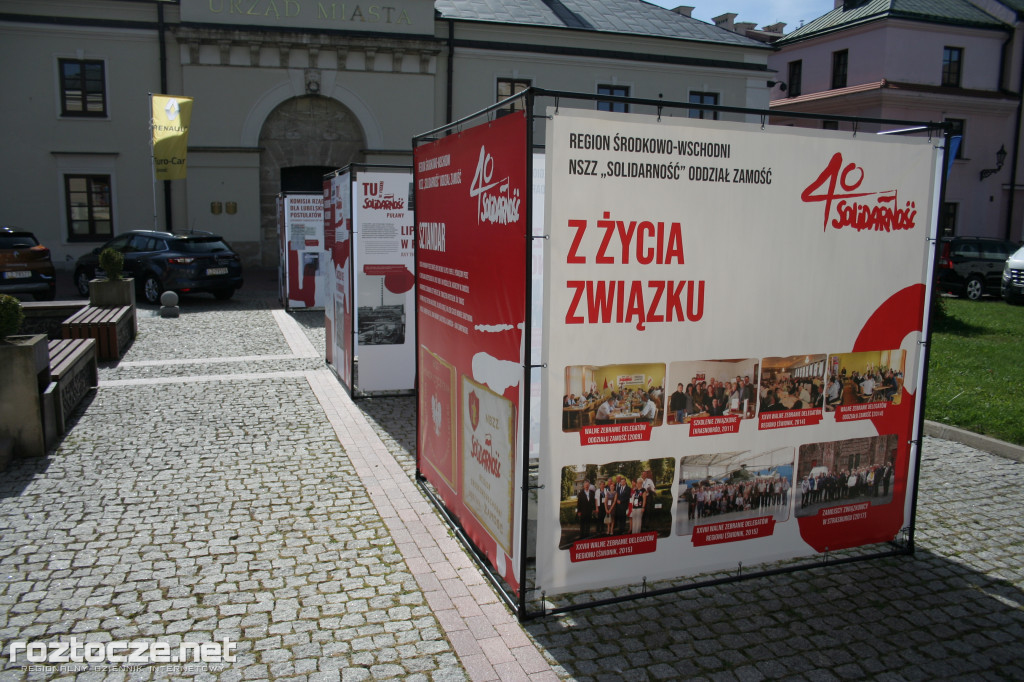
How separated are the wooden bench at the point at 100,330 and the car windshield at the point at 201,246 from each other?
20.4 ft

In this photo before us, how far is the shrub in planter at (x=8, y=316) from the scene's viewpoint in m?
6.85

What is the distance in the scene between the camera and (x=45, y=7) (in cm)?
2402

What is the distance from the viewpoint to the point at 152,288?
1767cm

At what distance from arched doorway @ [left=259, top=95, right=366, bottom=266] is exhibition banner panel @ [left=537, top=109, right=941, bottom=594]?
2308cm

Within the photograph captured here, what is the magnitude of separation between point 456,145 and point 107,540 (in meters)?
3.42

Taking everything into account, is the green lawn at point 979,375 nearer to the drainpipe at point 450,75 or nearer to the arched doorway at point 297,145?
the drainpipe at point 450,75

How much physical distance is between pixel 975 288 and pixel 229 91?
22.7 metres

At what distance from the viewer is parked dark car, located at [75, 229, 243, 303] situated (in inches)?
695

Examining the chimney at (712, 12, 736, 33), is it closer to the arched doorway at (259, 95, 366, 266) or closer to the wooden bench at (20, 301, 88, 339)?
the arched doorway at (259, 95, 366, 266)

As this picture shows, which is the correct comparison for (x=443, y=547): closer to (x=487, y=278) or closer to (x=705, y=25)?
(x=487, y=278)
